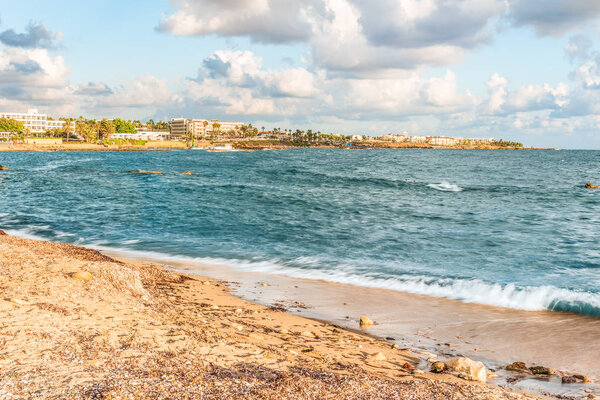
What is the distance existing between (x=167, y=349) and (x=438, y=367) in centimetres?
470

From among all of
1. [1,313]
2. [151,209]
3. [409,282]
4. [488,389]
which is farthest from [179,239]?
[488,389]

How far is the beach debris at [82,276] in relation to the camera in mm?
10000

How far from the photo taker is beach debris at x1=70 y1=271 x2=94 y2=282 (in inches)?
394

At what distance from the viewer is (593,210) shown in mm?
33719

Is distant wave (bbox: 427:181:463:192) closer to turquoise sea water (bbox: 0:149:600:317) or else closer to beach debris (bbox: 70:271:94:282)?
turquoise sea water (bbox: 0:149:600:317)

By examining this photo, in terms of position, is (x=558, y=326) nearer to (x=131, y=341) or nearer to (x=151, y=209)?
(x=131, y=341)

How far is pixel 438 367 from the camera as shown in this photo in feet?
24.8

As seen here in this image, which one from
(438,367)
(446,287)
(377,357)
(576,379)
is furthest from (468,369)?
(446,287)

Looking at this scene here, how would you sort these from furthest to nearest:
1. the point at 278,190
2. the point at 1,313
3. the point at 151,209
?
the point at 278,190 < the point at 151,209 < the point at 1,313

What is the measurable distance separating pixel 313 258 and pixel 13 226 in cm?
1812

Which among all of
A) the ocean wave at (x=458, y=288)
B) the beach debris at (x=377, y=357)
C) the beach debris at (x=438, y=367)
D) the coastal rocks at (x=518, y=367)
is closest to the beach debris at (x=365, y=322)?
the beach debris at (x=377, y=357)

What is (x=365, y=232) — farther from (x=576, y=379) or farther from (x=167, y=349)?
(x=167, y=349)

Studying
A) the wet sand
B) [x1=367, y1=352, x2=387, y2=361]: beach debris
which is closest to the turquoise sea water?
the wet sand

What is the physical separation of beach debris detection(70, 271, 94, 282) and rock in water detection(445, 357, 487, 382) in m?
8.11
